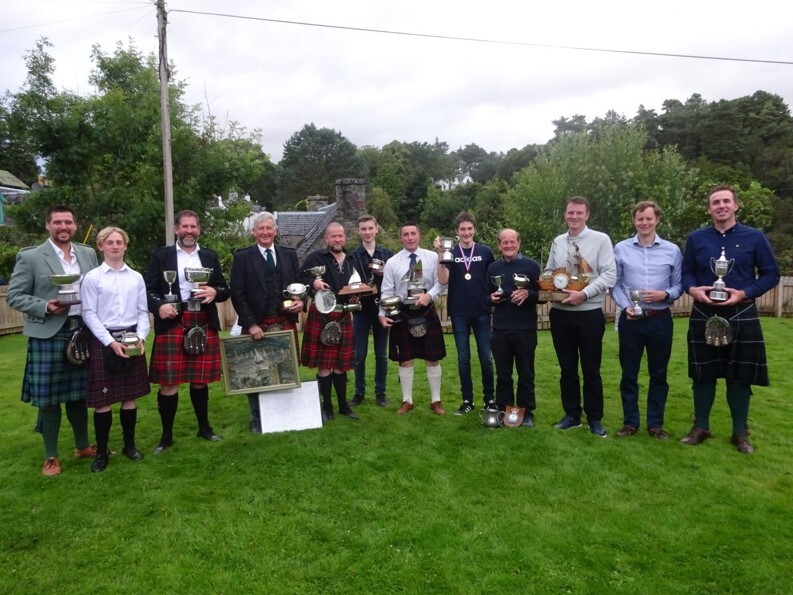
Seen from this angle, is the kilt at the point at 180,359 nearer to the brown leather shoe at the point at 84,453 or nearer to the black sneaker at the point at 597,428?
the brown leather shoe at the point at 84,453

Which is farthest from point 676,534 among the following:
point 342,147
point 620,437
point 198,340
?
point 342,147

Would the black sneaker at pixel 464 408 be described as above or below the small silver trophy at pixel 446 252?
below

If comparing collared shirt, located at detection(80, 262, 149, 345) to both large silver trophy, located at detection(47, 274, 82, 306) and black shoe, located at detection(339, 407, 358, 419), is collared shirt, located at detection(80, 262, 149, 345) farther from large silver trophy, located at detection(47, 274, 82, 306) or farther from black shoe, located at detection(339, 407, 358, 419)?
black shoe, located at detection(339, 407, 358, 419)

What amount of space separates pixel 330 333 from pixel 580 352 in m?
2.20

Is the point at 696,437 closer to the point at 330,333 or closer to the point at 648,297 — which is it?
the point at 648,297

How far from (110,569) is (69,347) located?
1.65m

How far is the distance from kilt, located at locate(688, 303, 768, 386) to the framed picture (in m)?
3.34

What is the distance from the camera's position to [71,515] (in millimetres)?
3367

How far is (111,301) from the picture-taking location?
386 cm

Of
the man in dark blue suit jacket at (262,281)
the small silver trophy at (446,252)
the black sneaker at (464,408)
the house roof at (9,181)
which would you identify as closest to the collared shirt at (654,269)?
the small silver trophy at (446,252)

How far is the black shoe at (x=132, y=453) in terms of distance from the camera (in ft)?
13.9

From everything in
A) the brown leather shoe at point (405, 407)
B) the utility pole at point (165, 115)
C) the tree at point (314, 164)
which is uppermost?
the tree at point (314, 164)

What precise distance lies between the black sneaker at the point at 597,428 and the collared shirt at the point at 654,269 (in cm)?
104

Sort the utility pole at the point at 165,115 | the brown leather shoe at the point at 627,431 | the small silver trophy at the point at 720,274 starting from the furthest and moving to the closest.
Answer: the utility pole at the point at 165,115, the brown leather shoe at the point at 627,431, the small silver trophy at the point at 720,274
